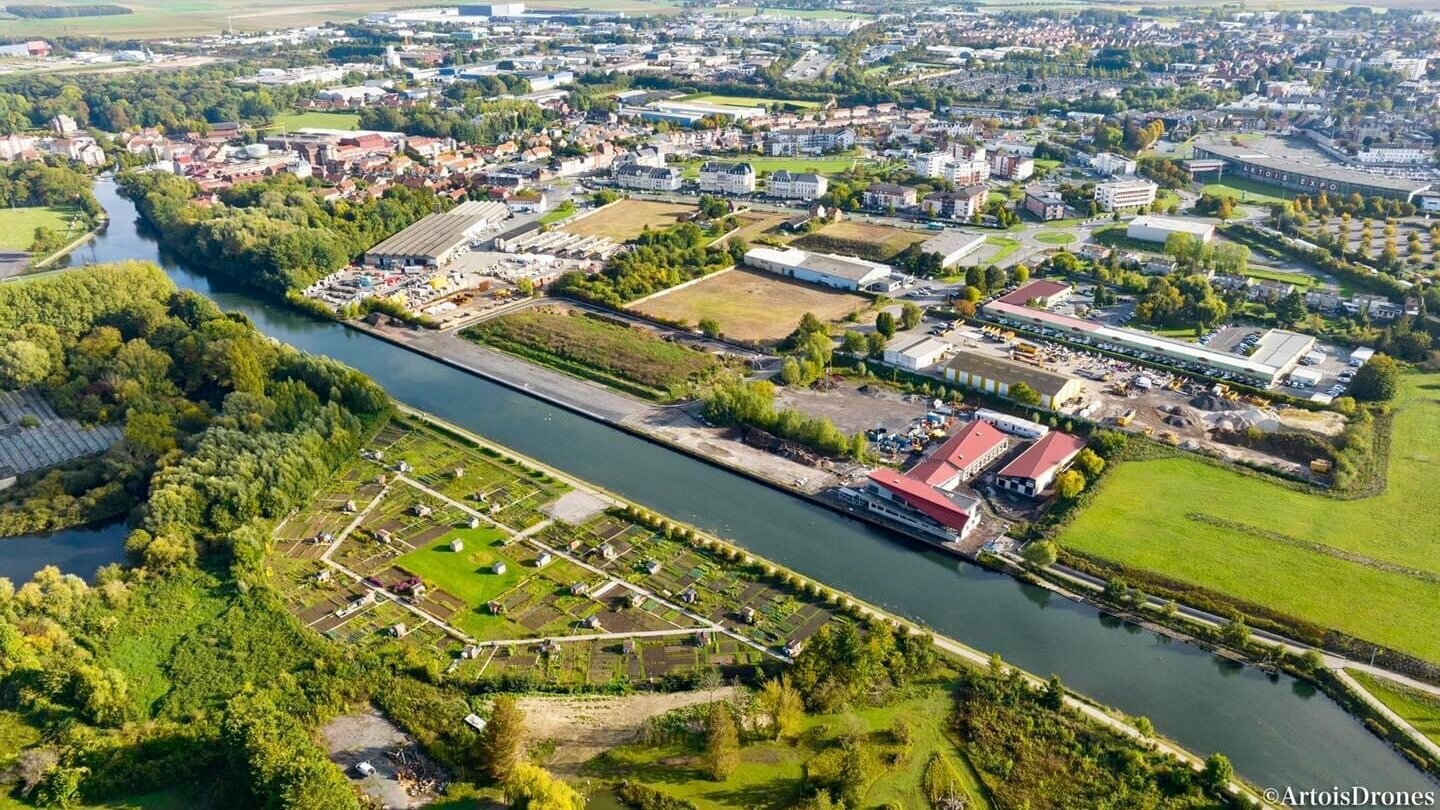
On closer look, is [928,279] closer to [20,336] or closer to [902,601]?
[902,601]

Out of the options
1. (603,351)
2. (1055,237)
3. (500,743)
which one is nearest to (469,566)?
(500,743)

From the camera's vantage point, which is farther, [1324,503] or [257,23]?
[257,23]

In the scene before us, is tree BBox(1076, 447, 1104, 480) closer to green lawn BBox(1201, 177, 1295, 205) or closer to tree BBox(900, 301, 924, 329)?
tree BBox(900, 301, 924, 329)

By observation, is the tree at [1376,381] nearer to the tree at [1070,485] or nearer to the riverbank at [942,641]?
the tree at [1070,485]

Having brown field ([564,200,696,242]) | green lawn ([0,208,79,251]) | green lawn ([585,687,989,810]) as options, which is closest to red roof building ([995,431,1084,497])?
green lawn ([585,687,989,810])

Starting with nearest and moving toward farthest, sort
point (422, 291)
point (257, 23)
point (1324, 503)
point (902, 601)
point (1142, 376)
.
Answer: point (902, 601)
point (1324, 503)
point (1142, 376)
point (422, 291)
point (257, 23)

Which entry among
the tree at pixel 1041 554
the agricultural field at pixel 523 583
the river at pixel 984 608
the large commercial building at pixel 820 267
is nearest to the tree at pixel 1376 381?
the tree at pixel 1041 554

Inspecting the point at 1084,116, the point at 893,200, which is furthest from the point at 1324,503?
the point at 1084,116
